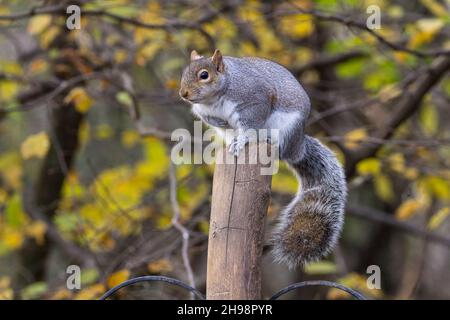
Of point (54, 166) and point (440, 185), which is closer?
point (440, 185)

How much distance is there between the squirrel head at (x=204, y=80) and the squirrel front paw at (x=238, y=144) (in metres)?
0.21

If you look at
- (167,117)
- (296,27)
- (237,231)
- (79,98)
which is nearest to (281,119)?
(237,231)

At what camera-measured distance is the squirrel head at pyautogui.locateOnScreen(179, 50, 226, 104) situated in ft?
7.54

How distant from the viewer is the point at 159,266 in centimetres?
311

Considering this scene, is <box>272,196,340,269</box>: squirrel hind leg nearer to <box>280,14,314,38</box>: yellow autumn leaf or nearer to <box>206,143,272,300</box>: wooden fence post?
<box>206,143,272,300</box>: wooden fence post

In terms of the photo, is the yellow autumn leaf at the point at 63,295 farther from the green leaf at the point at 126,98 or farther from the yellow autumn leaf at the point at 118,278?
the green leaf at the point at 126,98

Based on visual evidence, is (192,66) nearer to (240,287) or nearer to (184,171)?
(240,287)

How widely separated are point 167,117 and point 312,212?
10.1 ft

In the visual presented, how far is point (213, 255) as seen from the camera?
1.77 meters

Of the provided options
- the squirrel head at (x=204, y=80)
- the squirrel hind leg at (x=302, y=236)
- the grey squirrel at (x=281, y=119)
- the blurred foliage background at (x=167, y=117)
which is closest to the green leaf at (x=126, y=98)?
the blurred foliage background at (x=167, y=117)

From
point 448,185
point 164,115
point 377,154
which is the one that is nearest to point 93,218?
point 164,115

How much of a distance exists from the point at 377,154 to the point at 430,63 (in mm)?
525

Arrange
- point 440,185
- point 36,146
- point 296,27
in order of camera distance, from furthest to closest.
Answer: point 296,27, point 440,185, point 36,146

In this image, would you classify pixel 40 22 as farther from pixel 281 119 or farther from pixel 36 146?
pixel 281 119
